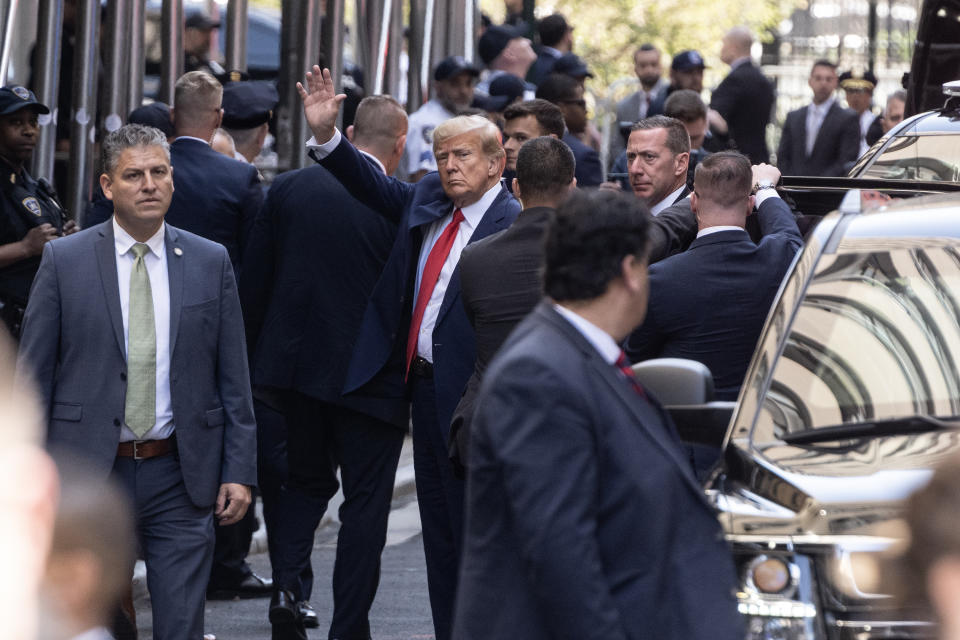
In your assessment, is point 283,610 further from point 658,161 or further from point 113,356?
point 658,161

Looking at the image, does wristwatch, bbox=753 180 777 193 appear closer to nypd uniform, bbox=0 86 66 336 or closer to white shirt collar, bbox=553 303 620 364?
nypd uniform, bbox=0 86 66 336

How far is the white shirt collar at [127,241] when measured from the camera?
6.02 metres

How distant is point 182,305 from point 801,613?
2.67 m

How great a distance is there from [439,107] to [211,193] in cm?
493

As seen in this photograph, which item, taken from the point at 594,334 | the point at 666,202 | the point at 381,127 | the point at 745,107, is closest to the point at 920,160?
the point at 666,202

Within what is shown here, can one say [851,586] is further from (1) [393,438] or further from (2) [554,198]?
(1) [393,438]

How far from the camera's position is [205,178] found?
8.10 metres

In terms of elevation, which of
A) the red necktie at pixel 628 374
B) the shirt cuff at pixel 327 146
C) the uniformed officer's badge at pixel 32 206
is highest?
the shirt cuff at pixel 327 146

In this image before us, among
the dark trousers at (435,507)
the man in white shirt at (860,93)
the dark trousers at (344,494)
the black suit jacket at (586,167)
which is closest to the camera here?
the dark trousers at (435,507)

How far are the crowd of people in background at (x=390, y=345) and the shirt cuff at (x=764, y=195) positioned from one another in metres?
0.03

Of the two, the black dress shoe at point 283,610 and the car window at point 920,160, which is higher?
the car window at point 920,160

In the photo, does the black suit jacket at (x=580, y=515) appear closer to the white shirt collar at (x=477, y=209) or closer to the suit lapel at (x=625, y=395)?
the suit lapel at (x=625, y=395)

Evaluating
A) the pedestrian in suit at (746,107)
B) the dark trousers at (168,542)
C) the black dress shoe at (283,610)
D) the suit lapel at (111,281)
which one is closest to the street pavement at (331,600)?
the black dress shoe at (283,610)

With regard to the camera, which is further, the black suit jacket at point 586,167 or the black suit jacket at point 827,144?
the black suit jacket at point 827,144
